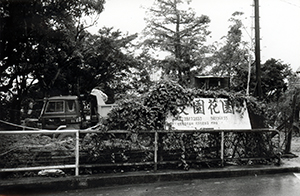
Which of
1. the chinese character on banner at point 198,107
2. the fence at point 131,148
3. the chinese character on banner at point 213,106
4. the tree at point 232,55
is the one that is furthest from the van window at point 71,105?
the tree at point 232,55

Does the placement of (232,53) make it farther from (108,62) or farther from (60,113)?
(60,113)

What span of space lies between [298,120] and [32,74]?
1685 centimetres

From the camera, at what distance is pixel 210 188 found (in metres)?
6.18

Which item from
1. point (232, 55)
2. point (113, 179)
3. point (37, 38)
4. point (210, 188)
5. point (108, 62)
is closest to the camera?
point (210, 188)

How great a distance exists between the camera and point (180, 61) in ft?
104

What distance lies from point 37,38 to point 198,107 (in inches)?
450

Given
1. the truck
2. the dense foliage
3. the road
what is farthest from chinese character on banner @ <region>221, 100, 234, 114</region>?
the truck

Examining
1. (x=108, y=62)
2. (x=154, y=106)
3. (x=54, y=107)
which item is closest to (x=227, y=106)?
(x=154, y=106)

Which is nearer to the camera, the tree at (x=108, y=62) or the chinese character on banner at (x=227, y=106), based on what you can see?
the chinese character on banner at (x=227, y=106)

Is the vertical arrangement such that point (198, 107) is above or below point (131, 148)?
Answer: above

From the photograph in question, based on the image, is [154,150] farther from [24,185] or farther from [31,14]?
[31,14]

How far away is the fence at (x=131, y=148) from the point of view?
6.20m

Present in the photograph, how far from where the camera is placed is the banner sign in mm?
7344

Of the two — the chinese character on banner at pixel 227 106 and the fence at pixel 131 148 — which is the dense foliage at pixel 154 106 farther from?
the fence at pixel 131 148
